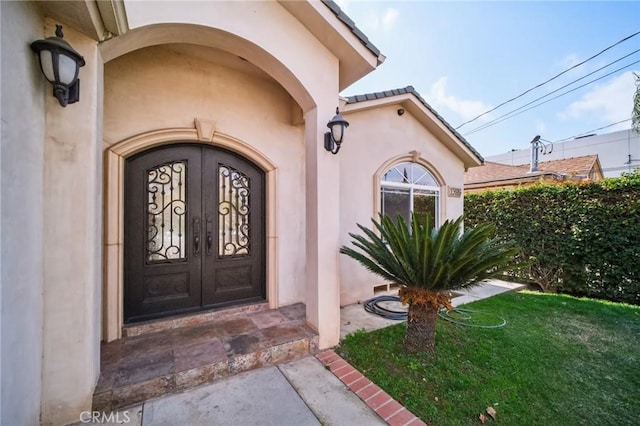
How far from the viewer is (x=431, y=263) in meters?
3.36

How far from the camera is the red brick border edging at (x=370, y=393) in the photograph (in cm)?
255

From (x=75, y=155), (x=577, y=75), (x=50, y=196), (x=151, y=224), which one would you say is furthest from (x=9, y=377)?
(x=577, y=75)

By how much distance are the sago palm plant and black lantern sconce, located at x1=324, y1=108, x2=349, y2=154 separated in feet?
4.38

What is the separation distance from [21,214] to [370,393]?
3.70 m

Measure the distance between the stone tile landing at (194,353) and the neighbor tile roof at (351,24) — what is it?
4519mm

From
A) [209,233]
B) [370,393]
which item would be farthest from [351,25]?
[370,393]

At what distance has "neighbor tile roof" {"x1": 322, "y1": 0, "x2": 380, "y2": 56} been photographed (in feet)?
11.9

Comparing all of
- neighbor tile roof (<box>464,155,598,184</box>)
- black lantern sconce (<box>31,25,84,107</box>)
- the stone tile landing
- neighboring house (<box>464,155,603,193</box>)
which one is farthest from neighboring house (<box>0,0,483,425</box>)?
neighbor tile roof (<box>464,155,598,184</box>)

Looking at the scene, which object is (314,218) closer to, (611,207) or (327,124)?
(327,124)

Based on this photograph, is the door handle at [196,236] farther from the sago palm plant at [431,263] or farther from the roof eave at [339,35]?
the roof eave at [339,35]

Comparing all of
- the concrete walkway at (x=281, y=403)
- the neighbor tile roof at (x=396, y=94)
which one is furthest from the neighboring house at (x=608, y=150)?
the concrete walkway at (x=281, y=403)

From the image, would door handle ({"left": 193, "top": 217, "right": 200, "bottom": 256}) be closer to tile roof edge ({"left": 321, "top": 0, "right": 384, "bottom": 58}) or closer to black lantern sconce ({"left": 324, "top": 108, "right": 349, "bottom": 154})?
black lantern sconce ({"left": 324, "top": 108, "right": 349, "bottom": 154})

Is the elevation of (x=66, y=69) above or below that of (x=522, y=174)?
below

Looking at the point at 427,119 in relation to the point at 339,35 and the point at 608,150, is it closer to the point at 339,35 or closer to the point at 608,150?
the point at 339,35
